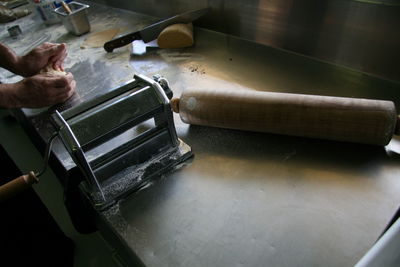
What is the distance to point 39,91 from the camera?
0.93m

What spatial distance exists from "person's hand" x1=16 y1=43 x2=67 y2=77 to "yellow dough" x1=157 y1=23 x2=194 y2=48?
0.38 m

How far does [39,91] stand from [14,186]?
17.1 inches

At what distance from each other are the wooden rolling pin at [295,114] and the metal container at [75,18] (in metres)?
0.91

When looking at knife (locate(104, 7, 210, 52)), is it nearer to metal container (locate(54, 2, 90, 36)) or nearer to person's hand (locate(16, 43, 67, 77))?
person's hand (locate(16, 43, 67, 77))

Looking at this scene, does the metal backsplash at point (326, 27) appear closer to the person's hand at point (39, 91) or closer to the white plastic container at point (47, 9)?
the person's hand at point (39, 91)

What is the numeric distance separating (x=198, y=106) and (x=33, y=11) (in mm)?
1572

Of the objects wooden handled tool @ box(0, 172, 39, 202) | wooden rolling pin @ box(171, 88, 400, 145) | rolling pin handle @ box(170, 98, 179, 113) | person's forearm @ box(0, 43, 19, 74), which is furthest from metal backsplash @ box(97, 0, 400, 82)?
wooden handled tool @ box(0, 172, 39, 202)

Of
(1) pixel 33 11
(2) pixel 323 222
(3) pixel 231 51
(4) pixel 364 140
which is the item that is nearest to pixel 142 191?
(2) pixel 323 222

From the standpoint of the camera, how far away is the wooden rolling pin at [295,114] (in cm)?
63

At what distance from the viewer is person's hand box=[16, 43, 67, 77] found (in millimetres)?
1063

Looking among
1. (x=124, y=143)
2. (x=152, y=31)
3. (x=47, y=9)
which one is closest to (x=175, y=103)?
(x=124, y=143)

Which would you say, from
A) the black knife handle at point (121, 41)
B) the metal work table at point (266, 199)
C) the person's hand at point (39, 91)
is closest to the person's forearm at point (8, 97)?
the person's hand at point (39, 91)

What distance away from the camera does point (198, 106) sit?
29.2 inches

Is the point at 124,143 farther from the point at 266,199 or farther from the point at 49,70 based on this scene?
the point at 49,70
